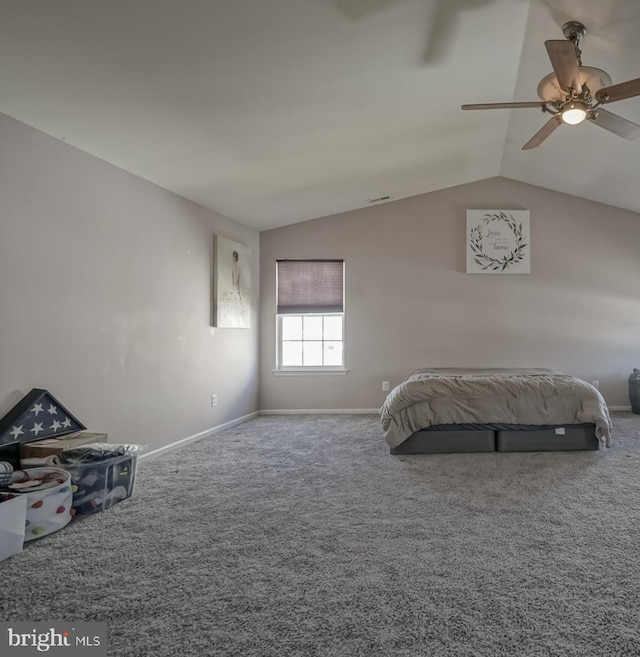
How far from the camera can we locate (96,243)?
306cm

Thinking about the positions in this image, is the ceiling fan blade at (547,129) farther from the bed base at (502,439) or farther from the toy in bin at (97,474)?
the toy in bin at (97,474)

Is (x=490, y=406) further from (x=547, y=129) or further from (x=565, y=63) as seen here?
(x=565, y=63)

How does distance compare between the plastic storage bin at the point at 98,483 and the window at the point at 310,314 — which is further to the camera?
the window at the point at 310,314

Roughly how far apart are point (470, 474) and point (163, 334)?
274cm

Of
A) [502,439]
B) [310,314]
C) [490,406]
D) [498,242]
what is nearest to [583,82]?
[490,406]

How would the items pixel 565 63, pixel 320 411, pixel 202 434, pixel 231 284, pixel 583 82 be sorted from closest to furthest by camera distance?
pixel 565 63 → pixel 583 82 → pixel 202 434 → pixel 231 284 → pixel 320 411

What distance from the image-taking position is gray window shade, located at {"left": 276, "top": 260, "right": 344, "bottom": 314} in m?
5.58

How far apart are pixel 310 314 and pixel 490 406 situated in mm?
2700

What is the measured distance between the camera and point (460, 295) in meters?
5.59

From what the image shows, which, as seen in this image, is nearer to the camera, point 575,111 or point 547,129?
point 575,111

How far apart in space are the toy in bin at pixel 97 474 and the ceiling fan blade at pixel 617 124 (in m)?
3.61

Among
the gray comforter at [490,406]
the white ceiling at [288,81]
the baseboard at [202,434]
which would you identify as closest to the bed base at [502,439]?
the gray comforter at [490,406]

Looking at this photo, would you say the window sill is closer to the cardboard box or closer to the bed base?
the bed base

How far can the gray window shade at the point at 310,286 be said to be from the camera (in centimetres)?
558
